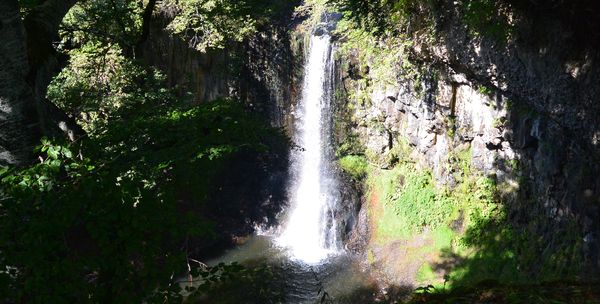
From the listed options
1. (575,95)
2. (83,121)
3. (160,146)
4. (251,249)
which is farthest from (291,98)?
(160,146)

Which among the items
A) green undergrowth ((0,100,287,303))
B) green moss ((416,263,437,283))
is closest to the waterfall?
green moss ((416,263,437,283))

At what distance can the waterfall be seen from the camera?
1464 centimetres

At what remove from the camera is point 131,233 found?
286 cm

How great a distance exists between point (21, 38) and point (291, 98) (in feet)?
43.1

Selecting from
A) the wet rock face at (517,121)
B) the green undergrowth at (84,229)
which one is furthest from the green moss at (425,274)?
the green undergrowth at (84,229)

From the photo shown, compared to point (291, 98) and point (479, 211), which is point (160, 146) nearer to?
point (479, 211)

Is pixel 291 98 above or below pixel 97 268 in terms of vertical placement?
above

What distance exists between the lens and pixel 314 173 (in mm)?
16062

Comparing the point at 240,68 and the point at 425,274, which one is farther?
the point at 240,68

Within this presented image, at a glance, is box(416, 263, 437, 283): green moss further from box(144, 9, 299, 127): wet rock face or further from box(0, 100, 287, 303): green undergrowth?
box(0, 100, 287, 303): green undergrowth

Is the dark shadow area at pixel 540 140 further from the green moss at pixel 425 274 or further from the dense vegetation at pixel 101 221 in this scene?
the dense vegetation at pixel 101 221

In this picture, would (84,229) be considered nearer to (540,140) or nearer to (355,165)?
(540,140)

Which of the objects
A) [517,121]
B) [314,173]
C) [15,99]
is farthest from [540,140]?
[15,99]

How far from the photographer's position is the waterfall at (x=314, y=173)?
14.6 m
